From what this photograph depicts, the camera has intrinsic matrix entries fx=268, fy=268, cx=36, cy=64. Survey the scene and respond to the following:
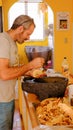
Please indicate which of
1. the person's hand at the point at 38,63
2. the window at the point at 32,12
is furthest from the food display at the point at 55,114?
the window at the point at 32,12

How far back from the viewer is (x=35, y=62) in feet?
6.52

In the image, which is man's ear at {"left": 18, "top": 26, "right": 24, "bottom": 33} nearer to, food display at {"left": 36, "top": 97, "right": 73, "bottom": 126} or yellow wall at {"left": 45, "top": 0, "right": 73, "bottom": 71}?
food display at {"left": 36, "top": 97, "right": 73, "bottom": 126}

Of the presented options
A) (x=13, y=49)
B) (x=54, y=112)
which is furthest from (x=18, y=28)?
(x=54, y=112)

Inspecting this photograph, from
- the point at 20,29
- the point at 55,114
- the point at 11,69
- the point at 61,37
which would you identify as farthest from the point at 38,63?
the point at 61,37

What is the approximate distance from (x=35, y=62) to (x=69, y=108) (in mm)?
572

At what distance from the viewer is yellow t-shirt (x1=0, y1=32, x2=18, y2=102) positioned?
1.98 metres

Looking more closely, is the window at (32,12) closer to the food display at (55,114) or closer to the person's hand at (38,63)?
the person's hand at (38,63)

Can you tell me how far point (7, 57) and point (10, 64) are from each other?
0.13m

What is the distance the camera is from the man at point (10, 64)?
197 centimetres

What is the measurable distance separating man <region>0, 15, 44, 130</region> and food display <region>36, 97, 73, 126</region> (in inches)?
16.4

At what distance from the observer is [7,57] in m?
1.98

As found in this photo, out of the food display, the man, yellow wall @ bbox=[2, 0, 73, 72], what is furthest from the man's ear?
yellow wall @ bbox=[2, 0, 73, 72]

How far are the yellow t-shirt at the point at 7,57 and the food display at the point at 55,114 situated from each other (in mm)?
489

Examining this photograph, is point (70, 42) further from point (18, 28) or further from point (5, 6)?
point (18, 28)
